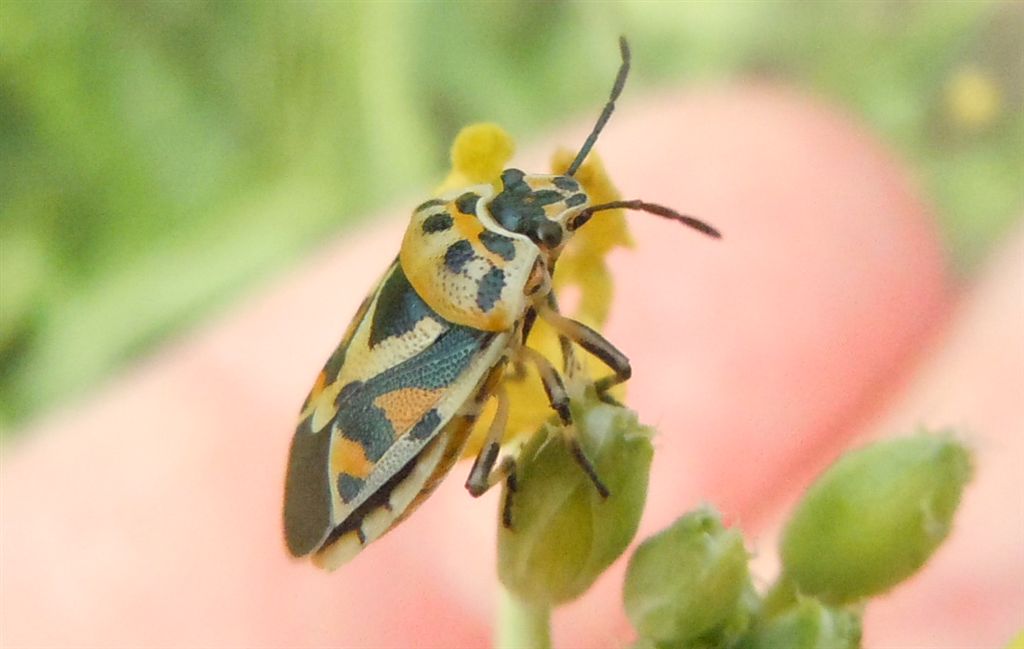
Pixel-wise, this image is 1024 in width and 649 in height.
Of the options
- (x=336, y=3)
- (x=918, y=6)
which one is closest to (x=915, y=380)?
(x=918, y=6)

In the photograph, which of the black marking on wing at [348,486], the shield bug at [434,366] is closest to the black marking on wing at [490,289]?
the shield bug at [434,366]

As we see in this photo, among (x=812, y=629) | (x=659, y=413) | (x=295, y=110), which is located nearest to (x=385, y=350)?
(x=812, y=629)

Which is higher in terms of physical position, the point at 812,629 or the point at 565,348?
the point at 565,348

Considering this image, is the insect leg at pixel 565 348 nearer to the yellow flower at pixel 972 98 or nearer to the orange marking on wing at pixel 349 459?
the orange marking on wing at pixel 349 459

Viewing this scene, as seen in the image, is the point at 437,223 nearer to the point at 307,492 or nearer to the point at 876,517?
the point at 307,492

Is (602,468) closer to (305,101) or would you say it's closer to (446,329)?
(446,329)

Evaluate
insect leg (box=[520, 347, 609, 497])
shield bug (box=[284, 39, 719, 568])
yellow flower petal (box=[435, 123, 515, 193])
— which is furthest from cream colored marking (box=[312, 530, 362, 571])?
yellow flower petal (box=[435, 123, 515, 193])

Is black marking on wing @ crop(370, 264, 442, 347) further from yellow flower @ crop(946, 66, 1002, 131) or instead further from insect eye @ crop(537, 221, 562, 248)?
yellow flower @ crop(946, 66, 1002, 131)
